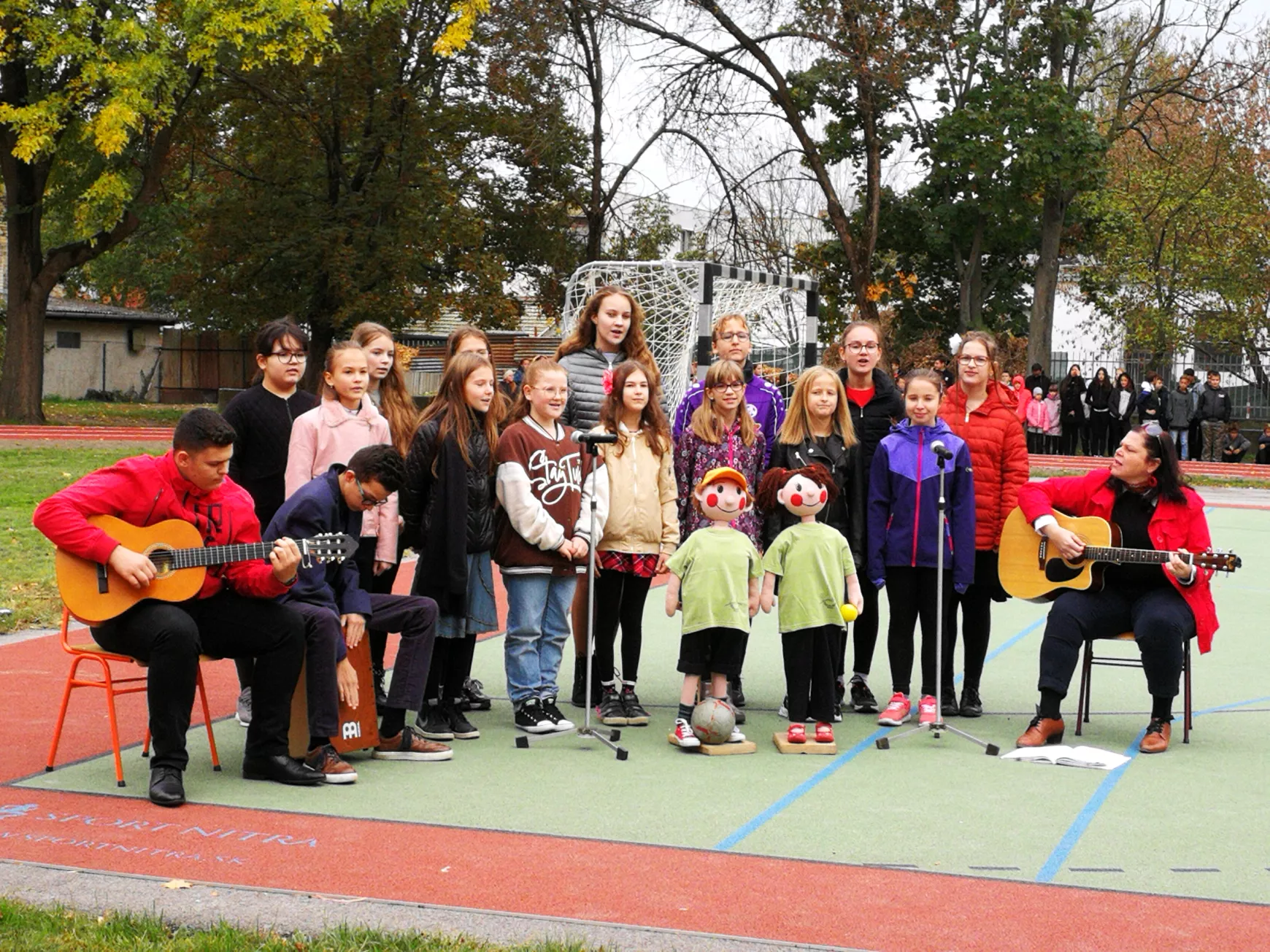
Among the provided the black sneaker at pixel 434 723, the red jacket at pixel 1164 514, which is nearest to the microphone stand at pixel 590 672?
the black sneaker at pixel 434 723

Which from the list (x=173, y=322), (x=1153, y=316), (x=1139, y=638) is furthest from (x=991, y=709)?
(x=173, y=322)

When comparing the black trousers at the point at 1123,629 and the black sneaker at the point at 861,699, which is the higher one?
the black trousers at the point at 1123,629

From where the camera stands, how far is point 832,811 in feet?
19.5

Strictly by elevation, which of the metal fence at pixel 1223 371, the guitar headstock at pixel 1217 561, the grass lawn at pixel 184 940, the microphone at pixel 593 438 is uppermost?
the metal fence at pixel 1223 371

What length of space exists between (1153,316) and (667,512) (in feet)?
90.7

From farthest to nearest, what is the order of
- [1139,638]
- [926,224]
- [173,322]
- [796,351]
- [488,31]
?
1. [173,322]
2. [926,224]
3. [488,31]
4. [796,351]
5. [1139,638]

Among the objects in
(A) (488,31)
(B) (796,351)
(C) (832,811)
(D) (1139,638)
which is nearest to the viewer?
(C) (832,811)

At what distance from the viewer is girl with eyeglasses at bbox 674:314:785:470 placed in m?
7.91

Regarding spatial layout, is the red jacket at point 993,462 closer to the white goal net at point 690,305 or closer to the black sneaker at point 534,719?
the black sneaker at point 534,719

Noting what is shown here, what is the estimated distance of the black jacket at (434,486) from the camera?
23.4 feet

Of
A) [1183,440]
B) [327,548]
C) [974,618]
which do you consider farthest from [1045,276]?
[327,548]

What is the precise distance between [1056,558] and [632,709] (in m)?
2.22

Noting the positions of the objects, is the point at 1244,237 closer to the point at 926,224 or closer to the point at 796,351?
the point at 926,224

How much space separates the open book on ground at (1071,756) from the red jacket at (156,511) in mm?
3391
